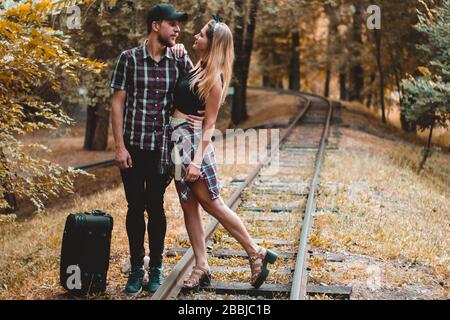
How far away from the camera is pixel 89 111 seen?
71.8ft

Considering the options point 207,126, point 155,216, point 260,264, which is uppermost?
point 207,126

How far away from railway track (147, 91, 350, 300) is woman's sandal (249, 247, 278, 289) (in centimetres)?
11

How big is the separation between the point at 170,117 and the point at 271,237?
94.5 inches

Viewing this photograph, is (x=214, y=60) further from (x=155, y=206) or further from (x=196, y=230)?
(x=196, y=230)

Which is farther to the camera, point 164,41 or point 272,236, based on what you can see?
point 272,236

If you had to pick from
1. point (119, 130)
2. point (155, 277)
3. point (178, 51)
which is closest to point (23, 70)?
point (119, 130)

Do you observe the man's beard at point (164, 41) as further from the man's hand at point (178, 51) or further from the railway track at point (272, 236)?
the railway track at point (272, 236)

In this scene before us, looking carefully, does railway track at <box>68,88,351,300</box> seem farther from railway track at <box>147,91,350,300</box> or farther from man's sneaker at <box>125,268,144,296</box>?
man's sneaker at <box>125,268,144,296</box>

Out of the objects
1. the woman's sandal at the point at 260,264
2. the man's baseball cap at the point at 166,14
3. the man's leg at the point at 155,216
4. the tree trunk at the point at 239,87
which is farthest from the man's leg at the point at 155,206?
the tree trunk at the point at 239,87

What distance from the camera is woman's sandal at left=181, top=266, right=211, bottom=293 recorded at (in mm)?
5172

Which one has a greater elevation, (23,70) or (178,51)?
(178,51)

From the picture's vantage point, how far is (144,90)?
16.6 feet

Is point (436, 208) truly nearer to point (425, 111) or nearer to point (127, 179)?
point (425, 111)
